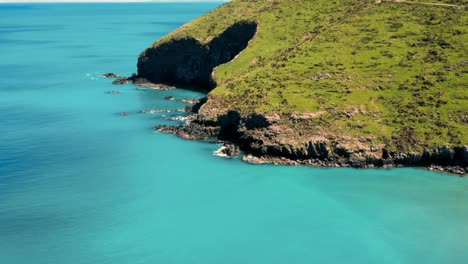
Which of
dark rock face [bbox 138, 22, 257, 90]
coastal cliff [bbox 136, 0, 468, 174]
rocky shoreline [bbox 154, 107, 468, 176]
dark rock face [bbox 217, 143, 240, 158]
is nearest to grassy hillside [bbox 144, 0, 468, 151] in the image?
coastal cliff [bbox 136, 0, 468, 174]

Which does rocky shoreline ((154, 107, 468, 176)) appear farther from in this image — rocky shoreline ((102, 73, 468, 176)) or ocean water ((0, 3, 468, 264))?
ocean water ((0, 3, 468, 264))

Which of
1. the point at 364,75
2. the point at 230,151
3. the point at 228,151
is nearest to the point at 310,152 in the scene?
the point at 230,151

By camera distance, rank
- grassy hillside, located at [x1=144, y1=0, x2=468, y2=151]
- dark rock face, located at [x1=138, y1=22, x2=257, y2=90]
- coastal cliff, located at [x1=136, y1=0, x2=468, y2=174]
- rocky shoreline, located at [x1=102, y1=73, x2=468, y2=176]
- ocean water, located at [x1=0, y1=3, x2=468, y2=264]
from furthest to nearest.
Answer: dark rock face, located at [x1=138, y1=22, x2=257, y2=90]
grassy hillside, located at [x1=144, y1=0, x2=468, y2=151]
coastal cliff, located at [x1=136, y1=0, x2=468, y2=174]
rocky shoreline, located at [x1=102, y1=73, x2=468, y2=176]
ocean water, located at [x1=0, y1=3, x2=468, y2=264]

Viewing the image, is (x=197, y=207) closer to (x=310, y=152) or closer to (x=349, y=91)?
(x=310, y=152)

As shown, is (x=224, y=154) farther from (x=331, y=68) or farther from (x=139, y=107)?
(x=139, y=107)

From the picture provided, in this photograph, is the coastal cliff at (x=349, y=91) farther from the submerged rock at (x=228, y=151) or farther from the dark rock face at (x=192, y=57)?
the dark rock face at (x=192, y=57)

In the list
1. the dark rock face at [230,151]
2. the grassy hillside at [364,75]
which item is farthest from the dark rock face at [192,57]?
the dark rock face at [230,151]

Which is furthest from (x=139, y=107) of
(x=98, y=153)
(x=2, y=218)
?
(x=2, y=218)

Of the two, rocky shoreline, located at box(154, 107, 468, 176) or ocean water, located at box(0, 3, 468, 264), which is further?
rocky shoreline, located at box(154, 107, 468, 176)
